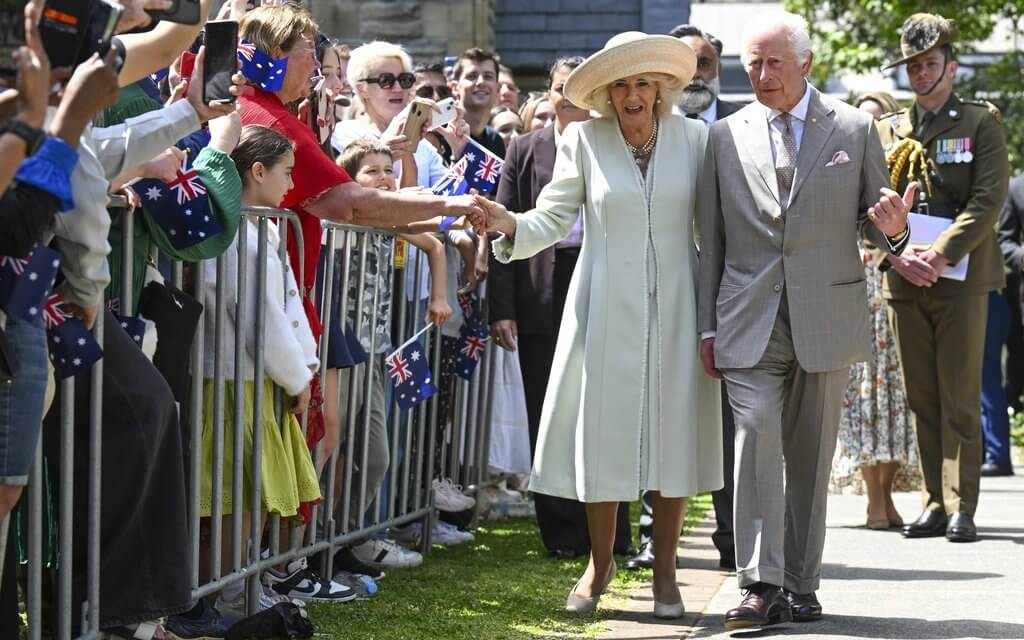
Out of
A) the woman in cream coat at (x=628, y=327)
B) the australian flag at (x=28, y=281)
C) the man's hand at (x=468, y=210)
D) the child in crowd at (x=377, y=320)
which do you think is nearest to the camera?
the australian flag at (x=28, y=281)

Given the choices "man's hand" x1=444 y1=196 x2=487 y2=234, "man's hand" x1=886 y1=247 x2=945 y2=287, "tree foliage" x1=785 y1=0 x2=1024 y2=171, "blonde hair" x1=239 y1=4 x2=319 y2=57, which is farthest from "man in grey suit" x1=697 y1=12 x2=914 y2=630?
"tree foliage" x1=785 y1=0 x2=1024 y2=171

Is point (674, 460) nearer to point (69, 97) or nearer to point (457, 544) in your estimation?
point (457, 544)

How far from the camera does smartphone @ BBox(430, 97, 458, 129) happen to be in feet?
26.3

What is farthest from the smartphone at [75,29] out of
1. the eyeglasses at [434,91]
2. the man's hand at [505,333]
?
the eyeglasses at [434,91]

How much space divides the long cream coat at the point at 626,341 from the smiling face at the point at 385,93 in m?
1.78

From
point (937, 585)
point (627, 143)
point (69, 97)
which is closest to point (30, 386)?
point (69, 97)

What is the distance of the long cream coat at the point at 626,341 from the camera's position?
6535 millimetres

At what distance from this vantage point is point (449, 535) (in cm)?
859

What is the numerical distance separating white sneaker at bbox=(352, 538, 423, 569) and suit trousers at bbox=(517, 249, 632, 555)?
0.68m

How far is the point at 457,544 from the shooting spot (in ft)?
28.1

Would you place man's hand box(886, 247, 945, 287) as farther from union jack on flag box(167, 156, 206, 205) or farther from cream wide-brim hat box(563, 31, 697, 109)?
union jack on flag box(167, 156, 206, 205)

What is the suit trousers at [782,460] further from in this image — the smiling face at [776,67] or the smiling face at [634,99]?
the smiling face at [634,99]

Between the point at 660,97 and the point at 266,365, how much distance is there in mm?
1890

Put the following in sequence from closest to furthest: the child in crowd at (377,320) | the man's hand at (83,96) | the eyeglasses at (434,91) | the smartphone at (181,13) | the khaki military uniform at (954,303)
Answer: the man's hand at (83,96) → the smartphone at (181,13) → the child in crowd at (377,320) → the khaki military uniform at (954,303) → the eyeglasses at (434,91)
